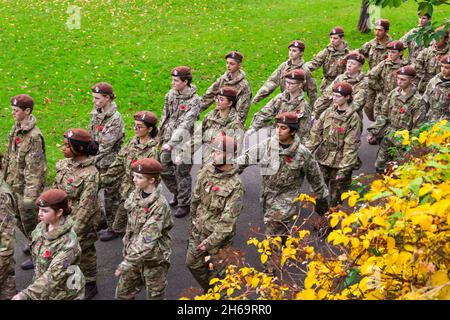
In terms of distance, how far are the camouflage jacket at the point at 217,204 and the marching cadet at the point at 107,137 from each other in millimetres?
1991

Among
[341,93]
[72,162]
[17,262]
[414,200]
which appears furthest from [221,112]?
[414,200]

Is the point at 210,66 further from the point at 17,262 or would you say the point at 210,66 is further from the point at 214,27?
the point at 17,262

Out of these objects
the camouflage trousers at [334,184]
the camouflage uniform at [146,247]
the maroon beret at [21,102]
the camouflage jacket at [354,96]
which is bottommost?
the camouflage trousers at [334,184]

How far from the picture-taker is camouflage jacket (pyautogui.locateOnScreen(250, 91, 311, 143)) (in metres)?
9.39

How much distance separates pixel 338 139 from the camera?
8.85 metres

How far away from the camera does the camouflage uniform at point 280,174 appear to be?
303 inches

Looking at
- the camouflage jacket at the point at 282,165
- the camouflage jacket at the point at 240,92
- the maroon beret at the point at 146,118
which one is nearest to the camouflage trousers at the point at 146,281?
the camouflage jacket at the point at 282,165

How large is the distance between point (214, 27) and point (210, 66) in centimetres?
327

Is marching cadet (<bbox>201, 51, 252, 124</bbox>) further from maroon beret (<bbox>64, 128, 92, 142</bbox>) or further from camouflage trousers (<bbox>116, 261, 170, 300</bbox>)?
camouflage trousers (<bbox>116, 261, 170, 300</bbox>)

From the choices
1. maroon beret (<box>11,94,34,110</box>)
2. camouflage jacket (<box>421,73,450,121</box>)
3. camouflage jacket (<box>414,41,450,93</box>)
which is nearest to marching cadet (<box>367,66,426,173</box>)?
camouflage jacket (<box>421,73,450,121</box>)

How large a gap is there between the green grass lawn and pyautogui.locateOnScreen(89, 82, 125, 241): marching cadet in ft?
7.11

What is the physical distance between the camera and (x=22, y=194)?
810 cm

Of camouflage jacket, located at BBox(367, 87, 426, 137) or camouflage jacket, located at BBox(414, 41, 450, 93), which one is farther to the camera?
camouflage jacket, located at BBox(414, 41, 450, 93)

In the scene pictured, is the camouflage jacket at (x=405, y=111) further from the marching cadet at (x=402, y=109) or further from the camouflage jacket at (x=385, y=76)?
the camouflage jacket at (x=385, y=76)
